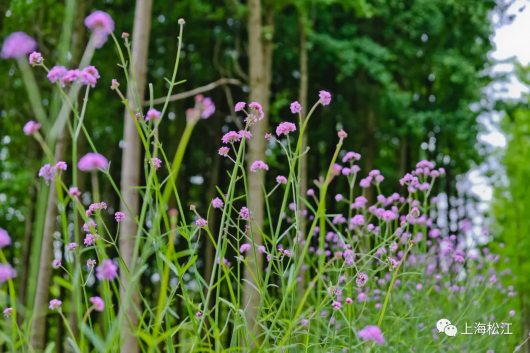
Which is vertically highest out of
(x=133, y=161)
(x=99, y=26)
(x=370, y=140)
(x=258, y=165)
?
(x=99, y=26)

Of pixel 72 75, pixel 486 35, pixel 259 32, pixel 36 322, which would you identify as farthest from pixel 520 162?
pixel 72 75

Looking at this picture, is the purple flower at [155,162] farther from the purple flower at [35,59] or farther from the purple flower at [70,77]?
the purple flower at [35,59]

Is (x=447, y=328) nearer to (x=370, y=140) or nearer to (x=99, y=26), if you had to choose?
(x=99, y=26)

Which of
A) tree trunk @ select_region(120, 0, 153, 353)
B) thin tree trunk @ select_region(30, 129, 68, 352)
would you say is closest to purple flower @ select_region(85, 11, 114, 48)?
tree trunk @ select_region(120, 0, 153, 353)

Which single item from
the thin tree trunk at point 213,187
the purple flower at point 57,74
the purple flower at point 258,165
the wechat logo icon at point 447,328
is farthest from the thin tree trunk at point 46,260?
A: the purple flower at point 57,74

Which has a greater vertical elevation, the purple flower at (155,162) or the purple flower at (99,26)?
the purple flower at (99,26)

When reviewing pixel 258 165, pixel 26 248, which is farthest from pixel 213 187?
pixel 258 165

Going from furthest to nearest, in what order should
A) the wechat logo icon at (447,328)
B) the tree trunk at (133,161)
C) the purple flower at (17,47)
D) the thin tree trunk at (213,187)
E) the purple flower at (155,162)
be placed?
the thin tree trunk at (213,187) < the tree trunk at (133,161) < the wechat logo icon at (447,328) < the purple flower at (155,162) < the purple flower at (17,47)

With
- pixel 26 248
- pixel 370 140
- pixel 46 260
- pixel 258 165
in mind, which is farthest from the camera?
pixel 370 140

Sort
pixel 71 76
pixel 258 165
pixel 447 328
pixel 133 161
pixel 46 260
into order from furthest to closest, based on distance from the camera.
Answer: pixel 46 260
pixel 133 161
pixel 447 328
pixel 258 165
pixel 71 76

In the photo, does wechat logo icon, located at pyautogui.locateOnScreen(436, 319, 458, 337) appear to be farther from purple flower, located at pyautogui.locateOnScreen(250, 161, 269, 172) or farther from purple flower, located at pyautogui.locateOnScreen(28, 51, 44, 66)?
purple flower, located at pyautogui.locateOnScreen(28, 51, 44, 66)

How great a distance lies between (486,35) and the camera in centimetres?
1182

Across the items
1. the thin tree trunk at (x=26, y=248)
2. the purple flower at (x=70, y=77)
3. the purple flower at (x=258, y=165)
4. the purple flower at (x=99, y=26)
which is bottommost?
the thin tree trunk at (x=26, y=248)

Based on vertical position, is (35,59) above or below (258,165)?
above
